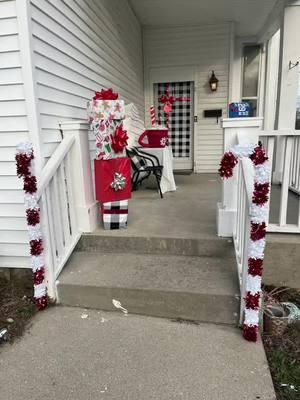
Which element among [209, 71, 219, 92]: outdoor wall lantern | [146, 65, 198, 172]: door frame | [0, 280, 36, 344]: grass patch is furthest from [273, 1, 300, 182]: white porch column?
[0, 280, 36, 344]: grass patch

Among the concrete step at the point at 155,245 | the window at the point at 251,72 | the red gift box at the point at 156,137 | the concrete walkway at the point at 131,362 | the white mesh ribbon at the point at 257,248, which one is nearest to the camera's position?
the concrete walkway at the point at 131,362

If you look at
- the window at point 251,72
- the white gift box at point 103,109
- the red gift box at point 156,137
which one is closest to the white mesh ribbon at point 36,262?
the white gift box at point 103,109

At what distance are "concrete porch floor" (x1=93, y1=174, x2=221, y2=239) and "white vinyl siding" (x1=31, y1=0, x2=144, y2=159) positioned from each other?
0.91m

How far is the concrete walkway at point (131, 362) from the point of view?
153 cm

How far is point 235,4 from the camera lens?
206 inches

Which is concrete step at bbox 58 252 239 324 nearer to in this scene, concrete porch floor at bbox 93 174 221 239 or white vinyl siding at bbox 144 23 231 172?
concrete porch floor at bbox 93 174 221 239

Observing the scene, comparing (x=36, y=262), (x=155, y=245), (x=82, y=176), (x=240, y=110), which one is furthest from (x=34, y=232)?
(x=240, y=110)

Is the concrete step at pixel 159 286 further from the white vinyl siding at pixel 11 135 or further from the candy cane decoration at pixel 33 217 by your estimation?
the white vinyl siding at pixel 11 135

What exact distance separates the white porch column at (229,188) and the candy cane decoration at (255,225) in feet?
2.11

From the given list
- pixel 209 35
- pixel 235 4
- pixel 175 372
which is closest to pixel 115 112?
pixel 175 372

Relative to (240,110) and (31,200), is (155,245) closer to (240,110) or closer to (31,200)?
(31,200)

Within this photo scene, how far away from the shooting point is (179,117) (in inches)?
260

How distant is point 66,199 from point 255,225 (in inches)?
57.9

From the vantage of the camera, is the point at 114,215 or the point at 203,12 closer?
the point at 114,215
